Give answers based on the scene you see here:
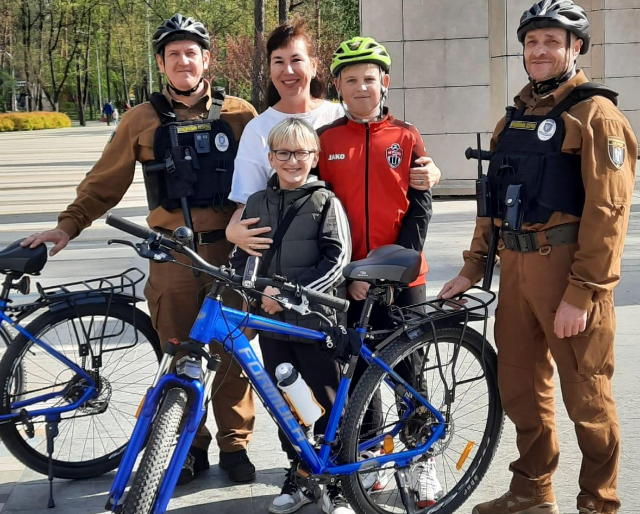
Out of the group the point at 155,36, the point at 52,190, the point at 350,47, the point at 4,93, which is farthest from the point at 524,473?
the point at 4,93

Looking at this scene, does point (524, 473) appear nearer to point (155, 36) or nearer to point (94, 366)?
point (94, 366)

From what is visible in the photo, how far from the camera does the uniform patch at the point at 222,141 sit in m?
3.99

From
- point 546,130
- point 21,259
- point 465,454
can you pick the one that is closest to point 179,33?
point 21,259

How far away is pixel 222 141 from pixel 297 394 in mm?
1328

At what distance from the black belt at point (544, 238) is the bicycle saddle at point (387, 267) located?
0.38 metres

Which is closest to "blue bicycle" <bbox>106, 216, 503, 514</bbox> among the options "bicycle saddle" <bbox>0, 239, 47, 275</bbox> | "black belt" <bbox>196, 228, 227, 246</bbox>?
"black belt" <bbox>196, 228, 227, 246</bbox>

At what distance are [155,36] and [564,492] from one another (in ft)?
8.77

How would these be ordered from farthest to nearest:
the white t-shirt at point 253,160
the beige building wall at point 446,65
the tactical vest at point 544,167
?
the beige building wall at point 446,65 < the white t-shirt at point 253,160 < the tactical vest at point 544,167

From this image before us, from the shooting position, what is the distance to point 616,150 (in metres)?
3.05

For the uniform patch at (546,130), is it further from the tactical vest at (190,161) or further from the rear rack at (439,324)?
the tactical vest at (190,161)

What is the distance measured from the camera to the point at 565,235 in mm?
3230

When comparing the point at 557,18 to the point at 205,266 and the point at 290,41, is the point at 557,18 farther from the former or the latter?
the point at 205,266

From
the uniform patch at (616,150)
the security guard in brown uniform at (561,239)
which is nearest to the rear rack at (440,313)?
the security guard in brown uniform at (561,239)

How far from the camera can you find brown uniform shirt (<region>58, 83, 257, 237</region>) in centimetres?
397
